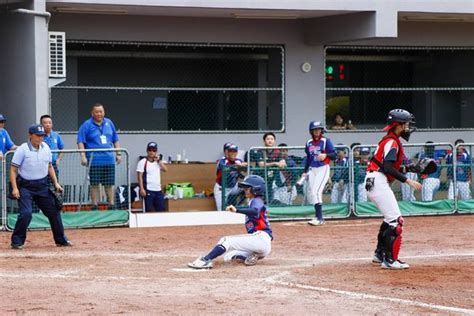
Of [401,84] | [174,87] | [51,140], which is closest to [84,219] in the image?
[51,140]

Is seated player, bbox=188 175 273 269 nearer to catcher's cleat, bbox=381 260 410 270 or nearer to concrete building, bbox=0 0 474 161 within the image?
catcher's cleat, bbox=381 260 410 270

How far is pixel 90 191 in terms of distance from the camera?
57.5ft

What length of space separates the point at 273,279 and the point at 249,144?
11.4 metres

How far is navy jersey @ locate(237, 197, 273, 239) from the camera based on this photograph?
12.2 m

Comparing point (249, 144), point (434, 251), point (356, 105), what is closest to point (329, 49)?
point (356, 105)

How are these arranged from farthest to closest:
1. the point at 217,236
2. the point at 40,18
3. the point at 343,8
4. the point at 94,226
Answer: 1. the point at 343,8
2. the point at 40,18
3. the point at 94,226
4. the point at 217,236

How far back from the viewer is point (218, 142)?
72.8 feet

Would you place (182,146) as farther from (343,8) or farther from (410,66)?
(410,66)

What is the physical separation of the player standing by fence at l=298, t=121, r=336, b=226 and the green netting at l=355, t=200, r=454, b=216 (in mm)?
1430

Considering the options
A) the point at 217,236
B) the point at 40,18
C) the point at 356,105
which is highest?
the point at 40,18

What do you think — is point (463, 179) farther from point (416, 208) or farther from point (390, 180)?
point (390, 180)

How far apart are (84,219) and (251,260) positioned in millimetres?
5784

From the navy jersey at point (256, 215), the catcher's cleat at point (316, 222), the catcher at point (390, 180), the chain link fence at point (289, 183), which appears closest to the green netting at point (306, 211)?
the chain link fence at point (289, 183)

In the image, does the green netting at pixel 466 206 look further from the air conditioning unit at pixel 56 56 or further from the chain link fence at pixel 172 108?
the air conditioning unit at pixel 56 56
